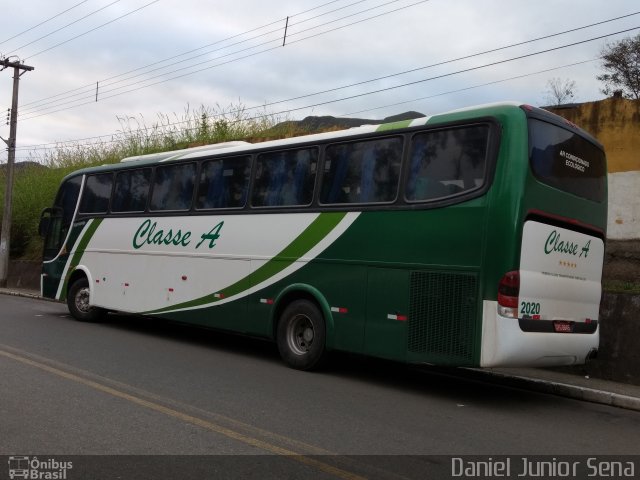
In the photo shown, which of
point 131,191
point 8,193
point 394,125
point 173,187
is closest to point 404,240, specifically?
point 394,125

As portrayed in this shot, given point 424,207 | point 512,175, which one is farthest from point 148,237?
point 512,175

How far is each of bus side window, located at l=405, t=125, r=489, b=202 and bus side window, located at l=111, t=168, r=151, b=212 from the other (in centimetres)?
587

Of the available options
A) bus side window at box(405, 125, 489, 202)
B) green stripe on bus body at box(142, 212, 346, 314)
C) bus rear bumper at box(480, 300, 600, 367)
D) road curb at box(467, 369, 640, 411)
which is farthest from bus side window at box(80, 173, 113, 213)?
bus rear bumper at box(480, 300, 600, 367)

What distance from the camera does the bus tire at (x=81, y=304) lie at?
12.7m

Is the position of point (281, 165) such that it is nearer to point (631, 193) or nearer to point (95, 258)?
point (95, 258)

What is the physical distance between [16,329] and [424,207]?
25.5 ft

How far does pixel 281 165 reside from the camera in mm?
9195

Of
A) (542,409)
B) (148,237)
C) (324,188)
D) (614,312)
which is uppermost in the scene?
(324,188)

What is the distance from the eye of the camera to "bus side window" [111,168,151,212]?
1160 cm

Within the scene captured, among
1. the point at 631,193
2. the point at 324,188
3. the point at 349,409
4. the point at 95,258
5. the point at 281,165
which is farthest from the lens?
the point at 95,258

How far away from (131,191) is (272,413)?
710cm

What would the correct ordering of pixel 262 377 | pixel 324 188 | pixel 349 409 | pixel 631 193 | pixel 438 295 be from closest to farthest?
pixel 349 409 → pixel 438 295 → pixel 262 377 → pixel 324 188 → pixel 631 193

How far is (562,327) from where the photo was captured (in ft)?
23.6

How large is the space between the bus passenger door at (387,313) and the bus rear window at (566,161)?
6.47 ft
